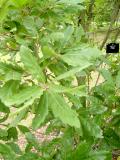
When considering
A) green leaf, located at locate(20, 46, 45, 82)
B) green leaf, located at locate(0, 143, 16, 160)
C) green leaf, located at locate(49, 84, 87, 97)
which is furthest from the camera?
Answer: green leaf, located at locate(0, 143, 16, 160)

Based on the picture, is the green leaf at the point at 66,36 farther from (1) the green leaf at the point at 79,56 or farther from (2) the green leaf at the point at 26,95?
(2) the green leaf at the point at 26,95

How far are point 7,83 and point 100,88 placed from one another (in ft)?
2.31

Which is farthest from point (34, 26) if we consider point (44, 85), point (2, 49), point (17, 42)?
point (44, 85)

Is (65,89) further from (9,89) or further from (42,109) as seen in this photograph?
(9,89)

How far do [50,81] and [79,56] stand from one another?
12 cm

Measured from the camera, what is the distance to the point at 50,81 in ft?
3.97

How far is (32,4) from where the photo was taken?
4.63 ft

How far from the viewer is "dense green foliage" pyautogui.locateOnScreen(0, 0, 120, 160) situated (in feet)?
3.44

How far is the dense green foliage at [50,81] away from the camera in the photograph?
1.05 m

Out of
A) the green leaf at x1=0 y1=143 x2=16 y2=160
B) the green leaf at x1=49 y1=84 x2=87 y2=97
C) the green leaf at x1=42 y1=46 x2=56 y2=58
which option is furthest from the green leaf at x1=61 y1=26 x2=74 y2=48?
the green leaf at x1=0 y1=143 x2=16 y2=160

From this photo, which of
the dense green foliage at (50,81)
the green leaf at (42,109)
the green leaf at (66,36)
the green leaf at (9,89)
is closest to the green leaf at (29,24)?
the dense green foliage at (50,81)

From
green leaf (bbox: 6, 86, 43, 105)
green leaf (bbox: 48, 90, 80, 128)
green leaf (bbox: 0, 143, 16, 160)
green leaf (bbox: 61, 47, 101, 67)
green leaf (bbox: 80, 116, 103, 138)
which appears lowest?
green leaf (bbox: 0, 143, 16, 160)

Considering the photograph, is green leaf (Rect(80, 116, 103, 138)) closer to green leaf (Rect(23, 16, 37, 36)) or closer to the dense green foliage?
the dense green foliage

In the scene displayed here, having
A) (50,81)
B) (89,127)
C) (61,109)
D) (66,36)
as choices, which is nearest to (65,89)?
(61,109)
